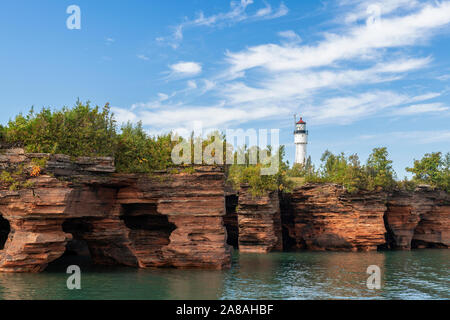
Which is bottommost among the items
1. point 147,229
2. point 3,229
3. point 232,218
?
point 232,218

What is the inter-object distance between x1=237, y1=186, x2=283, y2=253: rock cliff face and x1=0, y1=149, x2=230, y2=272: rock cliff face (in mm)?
13686

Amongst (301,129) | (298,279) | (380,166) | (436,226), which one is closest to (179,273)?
(298,279)

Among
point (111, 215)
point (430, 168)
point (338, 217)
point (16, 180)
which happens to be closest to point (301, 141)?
point (430, 168)

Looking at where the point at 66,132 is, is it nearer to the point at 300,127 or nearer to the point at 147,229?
the point at 147,229

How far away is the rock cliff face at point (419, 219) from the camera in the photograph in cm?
4512

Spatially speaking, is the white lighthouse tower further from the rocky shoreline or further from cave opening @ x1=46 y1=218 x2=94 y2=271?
the rocky shoreline

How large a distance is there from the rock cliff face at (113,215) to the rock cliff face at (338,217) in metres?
19.9

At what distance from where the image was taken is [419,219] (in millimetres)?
45562

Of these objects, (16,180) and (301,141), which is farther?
(301,141)

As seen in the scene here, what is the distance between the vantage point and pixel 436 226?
159 feet

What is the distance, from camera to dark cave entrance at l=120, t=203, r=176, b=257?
26.4 m

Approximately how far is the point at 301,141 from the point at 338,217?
189 ft

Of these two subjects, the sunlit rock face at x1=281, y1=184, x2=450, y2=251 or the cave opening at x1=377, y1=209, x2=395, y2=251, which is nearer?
the sunlit rock face at x1=281, y1=184, x2=450, y2=251

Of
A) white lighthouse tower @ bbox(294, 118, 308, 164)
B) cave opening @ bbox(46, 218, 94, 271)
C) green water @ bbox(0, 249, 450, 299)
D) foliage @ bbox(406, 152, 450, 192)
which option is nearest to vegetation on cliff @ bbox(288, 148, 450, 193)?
foliage @ bbox(406, 152, 450, 192)
